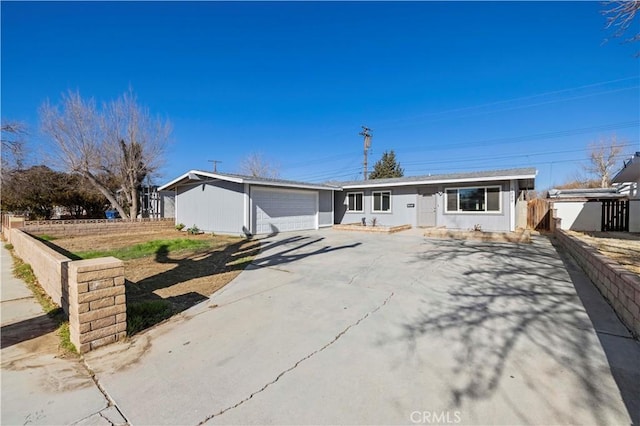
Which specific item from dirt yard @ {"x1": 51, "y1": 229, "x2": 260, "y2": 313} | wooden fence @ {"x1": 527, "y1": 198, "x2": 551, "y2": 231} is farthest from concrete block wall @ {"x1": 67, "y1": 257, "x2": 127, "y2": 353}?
wooden fence @ {"x1": 527, "y1": 198, "x2": 551, "y2": 231}

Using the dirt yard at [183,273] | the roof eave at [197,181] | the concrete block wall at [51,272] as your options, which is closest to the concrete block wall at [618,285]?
the dirt yard at [183,273]

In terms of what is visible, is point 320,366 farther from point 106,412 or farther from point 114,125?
point 114,125

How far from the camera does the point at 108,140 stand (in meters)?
16.6

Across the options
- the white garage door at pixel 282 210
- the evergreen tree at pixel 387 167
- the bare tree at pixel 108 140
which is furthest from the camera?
the evergreen tree at pixel 387 167

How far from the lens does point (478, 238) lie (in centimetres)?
1109

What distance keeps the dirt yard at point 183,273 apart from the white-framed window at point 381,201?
9.11m

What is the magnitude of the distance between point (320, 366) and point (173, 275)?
4540mm

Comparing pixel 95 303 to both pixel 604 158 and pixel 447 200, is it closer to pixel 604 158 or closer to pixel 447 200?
pixel 447 200

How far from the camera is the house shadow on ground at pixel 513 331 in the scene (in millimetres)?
2197

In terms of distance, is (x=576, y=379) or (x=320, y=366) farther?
(x=320, y=366)

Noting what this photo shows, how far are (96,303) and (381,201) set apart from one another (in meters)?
15.1

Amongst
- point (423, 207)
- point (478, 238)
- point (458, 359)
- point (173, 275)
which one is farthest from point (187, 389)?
point (423, 207)

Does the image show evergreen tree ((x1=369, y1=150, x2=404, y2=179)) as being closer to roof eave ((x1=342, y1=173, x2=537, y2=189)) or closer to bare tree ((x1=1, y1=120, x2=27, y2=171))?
roof eave ((x1=342, y1=173, x2=537, y2=189))

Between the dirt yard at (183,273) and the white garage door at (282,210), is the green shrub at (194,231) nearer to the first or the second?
the white garage door at (282,210)
